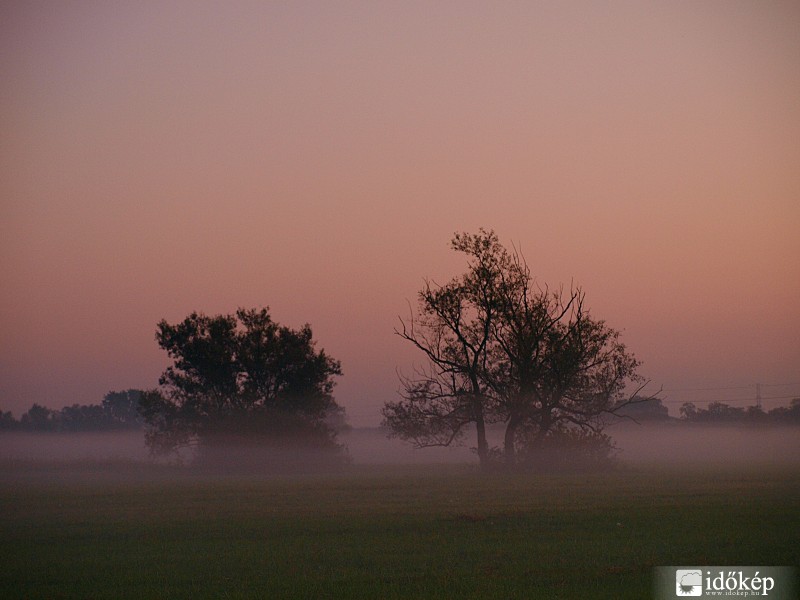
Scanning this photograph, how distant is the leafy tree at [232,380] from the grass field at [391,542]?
A: 131 feet

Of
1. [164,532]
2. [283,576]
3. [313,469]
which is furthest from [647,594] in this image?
[313,469]

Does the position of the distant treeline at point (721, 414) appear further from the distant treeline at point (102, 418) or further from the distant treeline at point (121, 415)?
the distant treeline at point (102, 418)

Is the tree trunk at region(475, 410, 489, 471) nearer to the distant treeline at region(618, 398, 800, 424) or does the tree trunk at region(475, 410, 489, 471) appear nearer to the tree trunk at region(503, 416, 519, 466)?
the tree trunk at region(503, 416, 519, 466)

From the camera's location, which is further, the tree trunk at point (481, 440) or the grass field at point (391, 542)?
the tree trunk at point (481, 440)

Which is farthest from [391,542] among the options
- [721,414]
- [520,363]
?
[721,414]

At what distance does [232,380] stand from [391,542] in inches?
2158

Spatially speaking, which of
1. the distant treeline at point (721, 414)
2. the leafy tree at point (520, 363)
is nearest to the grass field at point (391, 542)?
the leafy tree at point (520, 363)

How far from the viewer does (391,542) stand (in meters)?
18.4

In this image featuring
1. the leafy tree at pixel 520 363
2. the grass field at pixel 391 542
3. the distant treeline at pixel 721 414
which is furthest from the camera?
the distant treeline at pixel 721 414

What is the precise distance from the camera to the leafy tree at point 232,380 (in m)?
70.7

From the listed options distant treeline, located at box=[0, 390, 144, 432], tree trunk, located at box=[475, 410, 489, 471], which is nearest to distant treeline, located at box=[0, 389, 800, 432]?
distant treeline, located at box=[0, 390, 144, 432]

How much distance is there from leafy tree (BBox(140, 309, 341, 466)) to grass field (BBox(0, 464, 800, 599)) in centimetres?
3995

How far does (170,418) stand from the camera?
233ft

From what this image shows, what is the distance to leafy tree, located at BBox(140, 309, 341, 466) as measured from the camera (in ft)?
232
